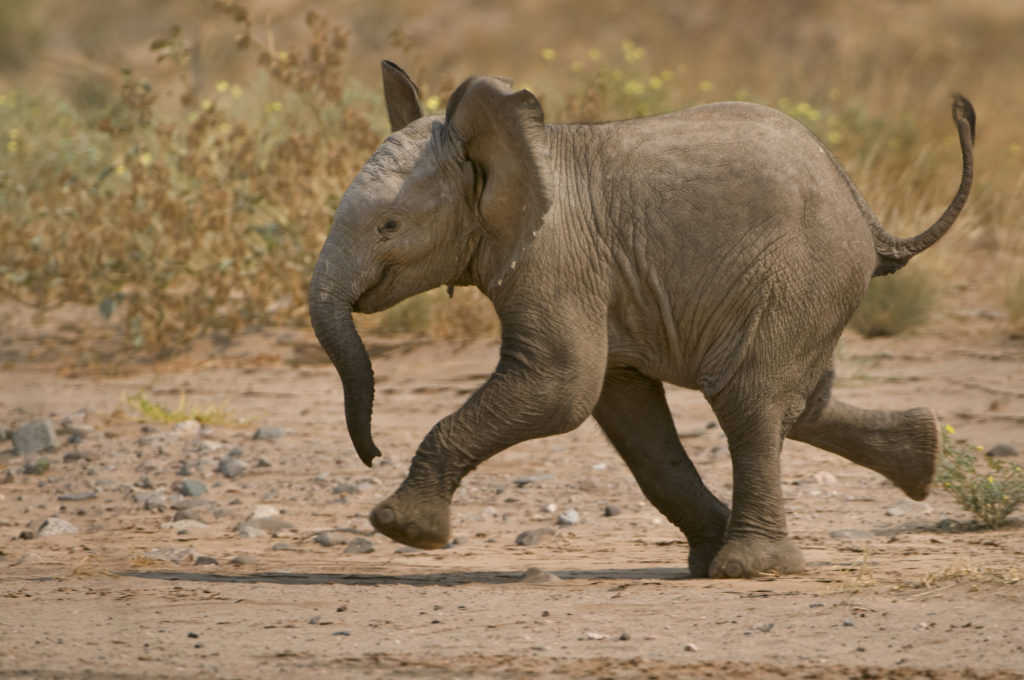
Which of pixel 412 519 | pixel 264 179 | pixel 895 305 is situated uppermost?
pixel 264 179

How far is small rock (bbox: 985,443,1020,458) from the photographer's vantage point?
833 centimetres

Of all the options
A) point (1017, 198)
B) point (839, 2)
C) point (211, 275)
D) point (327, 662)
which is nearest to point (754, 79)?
point (1017, 198)

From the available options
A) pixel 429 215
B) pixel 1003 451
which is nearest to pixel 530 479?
pixel 1003 451

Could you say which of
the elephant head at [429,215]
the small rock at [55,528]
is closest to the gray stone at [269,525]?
the small rock at [55,528]

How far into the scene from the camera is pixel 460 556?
6.84 m

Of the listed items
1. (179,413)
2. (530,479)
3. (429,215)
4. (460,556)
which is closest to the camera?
(429,215)

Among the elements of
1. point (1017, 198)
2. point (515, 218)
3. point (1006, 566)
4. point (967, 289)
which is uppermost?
point (1017, 198)

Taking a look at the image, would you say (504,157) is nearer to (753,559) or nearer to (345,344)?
(345,344)

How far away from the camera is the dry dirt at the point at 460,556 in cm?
479

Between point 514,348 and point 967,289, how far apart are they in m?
8.08

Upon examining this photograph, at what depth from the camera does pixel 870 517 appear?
7.50 meters

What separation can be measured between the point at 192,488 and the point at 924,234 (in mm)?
3979

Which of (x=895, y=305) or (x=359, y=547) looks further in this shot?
(x=895, y=305)

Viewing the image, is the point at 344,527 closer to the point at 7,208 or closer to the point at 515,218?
the point at 515,218
